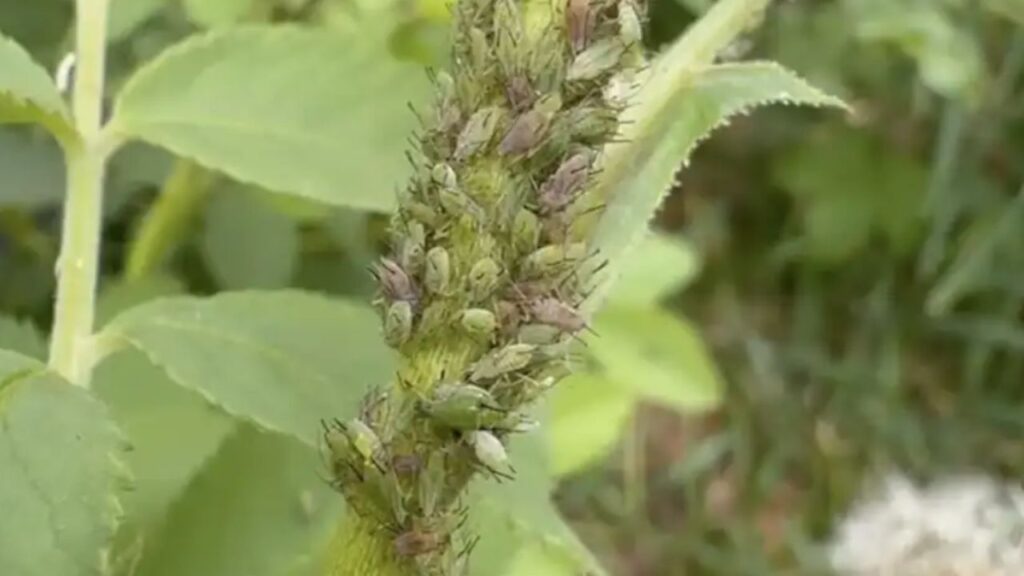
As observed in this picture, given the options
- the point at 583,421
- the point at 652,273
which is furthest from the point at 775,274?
the point at 583,421

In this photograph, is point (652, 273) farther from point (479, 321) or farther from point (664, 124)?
point (479, 321)

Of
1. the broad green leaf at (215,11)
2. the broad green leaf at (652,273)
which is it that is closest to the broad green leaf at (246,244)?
the broad green leaf at (215,11)

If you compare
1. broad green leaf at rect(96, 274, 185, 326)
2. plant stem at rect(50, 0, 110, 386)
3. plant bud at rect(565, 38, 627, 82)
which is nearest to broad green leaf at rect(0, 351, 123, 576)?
plant stem at rect(50, 0, 110, 386)

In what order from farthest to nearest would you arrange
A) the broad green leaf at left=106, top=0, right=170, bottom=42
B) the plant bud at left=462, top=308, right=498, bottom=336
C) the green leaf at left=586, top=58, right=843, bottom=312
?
1. the broad green leaf at left=106, top=0, right=170, bottom=42
2. the green leaf at left=586, top=58, right=843, bottom=312
3. the plant bud at left=462, top=308, right=498, bottom=336

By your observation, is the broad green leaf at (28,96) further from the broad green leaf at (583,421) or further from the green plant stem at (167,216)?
the broad green leaf at (583,421)

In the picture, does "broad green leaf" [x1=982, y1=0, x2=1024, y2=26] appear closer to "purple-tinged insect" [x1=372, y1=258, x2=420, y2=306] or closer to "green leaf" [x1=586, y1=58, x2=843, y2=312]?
"green leaf" [x1=586, y1=58, x2=843, y2=312]

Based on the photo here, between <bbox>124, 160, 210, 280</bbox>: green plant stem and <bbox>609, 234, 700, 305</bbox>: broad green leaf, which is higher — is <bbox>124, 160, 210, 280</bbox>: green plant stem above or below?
above

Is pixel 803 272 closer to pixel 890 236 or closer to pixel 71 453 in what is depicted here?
pixel 890 236
